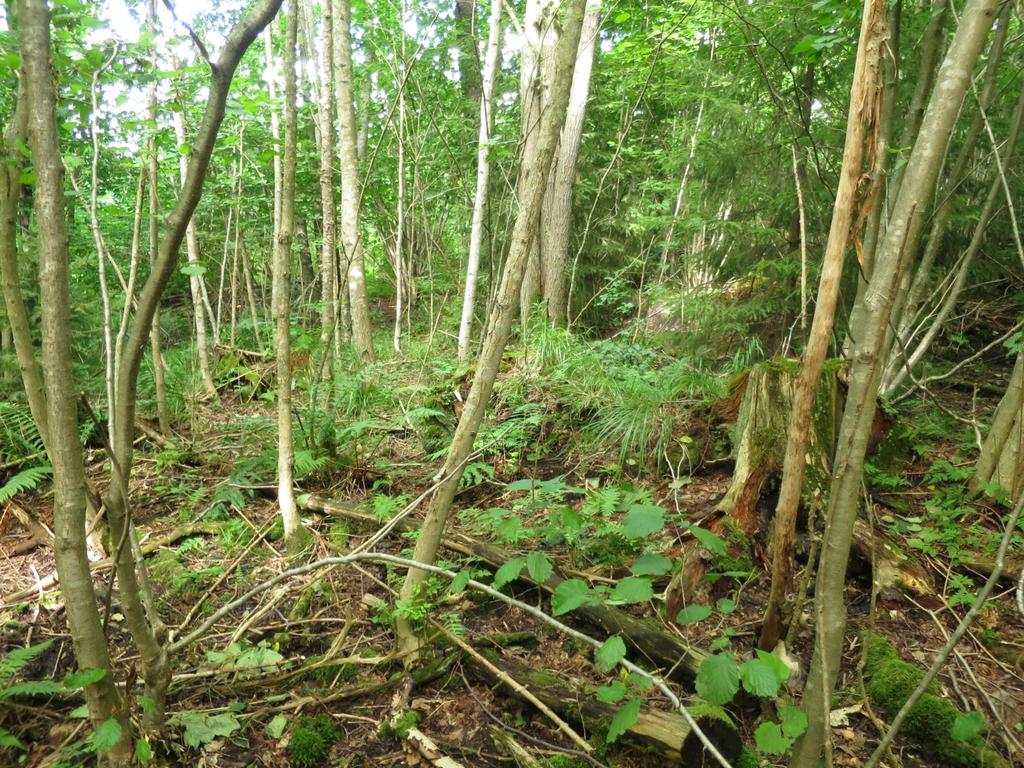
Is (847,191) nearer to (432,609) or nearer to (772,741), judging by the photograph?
(772,741)

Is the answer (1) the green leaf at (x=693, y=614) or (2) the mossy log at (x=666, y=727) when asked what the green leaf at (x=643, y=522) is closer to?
(1) the green leaf at (x=693, y=614)

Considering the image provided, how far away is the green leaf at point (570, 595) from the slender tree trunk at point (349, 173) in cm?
452

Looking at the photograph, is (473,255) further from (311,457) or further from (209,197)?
(209,197)

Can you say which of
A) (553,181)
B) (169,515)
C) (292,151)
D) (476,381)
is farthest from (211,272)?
(476,381)

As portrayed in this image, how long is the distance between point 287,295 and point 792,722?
120 inches

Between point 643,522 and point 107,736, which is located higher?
point 643,522

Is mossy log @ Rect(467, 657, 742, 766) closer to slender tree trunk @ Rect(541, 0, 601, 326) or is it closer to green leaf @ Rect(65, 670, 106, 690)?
green leaf @ Rect(65, 670, 106, 690)

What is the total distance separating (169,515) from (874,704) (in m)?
4.33

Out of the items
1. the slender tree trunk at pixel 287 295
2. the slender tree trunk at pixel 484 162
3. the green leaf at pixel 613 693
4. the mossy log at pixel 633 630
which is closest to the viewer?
the green leaf at pixel 613 693

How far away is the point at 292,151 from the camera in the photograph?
326cm

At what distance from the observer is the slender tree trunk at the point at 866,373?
1.72 meters

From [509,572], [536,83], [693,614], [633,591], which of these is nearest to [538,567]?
[509,572]

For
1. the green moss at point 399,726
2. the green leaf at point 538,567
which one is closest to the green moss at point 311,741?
the green moss at point 399,726

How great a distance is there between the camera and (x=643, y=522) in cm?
199
